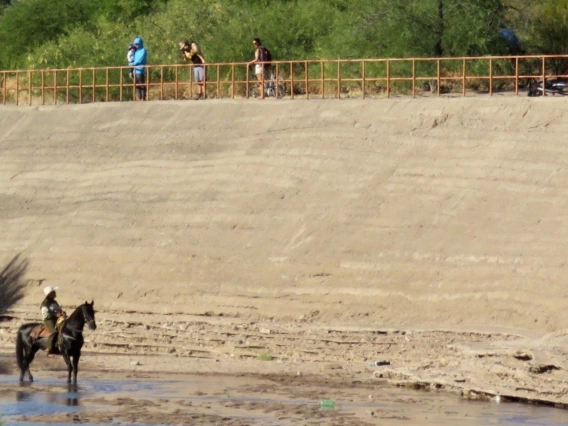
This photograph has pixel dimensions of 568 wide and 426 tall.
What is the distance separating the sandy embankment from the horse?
208cm

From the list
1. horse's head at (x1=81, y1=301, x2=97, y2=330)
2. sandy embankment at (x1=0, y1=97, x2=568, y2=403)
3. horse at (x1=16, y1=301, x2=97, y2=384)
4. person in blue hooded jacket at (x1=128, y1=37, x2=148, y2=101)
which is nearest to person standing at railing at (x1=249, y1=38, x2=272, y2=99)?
sandy embankment at (x1=0, y1=97, x2=568, y2=403)

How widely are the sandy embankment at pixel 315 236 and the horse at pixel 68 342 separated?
208 cm

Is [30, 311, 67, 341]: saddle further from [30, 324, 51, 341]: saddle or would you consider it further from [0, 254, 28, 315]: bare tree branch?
[0, 254, 28, 315]: bare tree branch

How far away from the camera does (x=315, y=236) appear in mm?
31703

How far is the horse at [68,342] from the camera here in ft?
83.4

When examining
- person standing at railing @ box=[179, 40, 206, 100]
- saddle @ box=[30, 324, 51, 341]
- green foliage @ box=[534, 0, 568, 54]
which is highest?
green foliage @ box=[534, 0, 568, 54]

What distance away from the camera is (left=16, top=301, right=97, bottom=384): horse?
2541 centimetres

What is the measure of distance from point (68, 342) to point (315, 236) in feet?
24.8

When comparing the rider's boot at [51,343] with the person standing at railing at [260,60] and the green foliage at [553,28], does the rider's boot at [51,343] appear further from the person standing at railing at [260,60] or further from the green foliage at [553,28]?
the green foliage at [553,28]

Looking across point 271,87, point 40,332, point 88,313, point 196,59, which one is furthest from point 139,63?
point 88,313

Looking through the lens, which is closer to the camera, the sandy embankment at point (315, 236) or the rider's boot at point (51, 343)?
the rider's boot at point (51, 343)

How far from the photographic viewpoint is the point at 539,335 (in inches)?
1059

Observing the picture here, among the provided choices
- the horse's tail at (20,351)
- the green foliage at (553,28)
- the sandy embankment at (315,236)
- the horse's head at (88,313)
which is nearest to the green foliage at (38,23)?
the sandy embankment at (315,236)

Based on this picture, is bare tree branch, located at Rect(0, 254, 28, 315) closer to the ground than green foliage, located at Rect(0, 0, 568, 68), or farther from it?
closer to the ground
